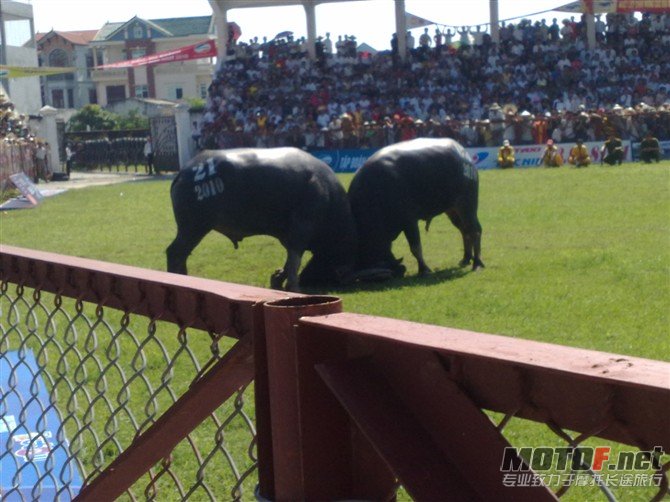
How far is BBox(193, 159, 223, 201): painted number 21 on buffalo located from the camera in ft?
35.3

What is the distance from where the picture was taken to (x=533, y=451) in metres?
1.97

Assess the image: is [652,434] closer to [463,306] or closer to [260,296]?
[260,296]

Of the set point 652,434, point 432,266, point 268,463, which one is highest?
point 652,434

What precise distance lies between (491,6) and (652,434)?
138ft

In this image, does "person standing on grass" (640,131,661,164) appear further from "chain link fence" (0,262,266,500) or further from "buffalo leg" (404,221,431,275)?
"chain link fence" (0,262,266,500)

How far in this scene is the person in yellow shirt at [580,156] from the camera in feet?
96.9

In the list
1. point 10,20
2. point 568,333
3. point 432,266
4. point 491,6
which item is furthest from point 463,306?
point 10,20

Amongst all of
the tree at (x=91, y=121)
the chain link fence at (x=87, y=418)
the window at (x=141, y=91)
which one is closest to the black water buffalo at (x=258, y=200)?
the chain link fence at (x=87, y=418)

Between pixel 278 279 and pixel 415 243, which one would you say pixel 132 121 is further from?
pixel 278 279

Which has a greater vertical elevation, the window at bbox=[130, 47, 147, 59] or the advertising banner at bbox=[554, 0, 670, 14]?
the window at bbox=[130, 47, 147, 59]

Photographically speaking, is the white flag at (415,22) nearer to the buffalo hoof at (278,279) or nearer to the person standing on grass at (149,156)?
the person standing on grass at (149,156)

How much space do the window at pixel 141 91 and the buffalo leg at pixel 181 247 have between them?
7498 centimetres

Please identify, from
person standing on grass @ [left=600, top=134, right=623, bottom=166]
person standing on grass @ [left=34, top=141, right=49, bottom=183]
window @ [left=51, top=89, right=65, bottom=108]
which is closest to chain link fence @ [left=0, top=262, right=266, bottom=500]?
person standing on grass @ [left=600, top=134, right=623, bottom=166]

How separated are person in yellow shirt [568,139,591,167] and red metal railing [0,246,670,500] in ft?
91.9
